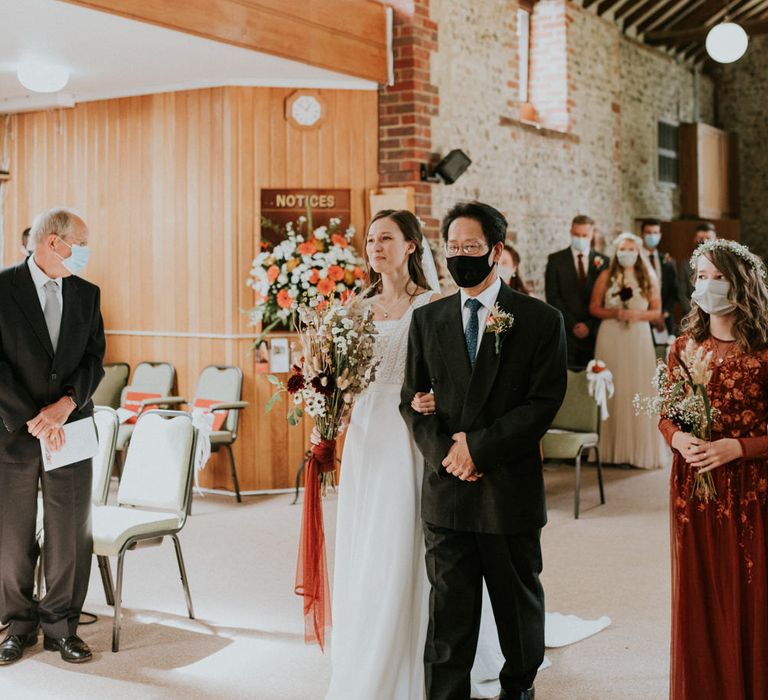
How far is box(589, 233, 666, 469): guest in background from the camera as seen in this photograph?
29.0 ft

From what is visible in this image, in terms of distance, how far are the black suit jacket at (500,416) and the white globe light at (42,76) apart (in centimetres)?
529

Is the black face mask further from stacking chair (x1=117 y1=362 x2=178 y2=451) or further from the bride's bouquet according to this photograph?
stacking chair (x1=117 y1=362 x2=178 y2=451)

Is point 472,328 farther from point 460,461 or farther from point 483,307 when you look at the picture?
point 460,461

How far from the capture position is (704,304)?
10.8 ft

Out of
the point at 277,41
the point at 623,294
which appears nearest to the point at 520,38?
the point at 623,294

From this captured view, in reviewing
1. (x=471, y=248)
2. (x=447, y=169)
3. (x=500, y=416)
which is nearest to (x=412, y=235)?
(x=471, y=248)

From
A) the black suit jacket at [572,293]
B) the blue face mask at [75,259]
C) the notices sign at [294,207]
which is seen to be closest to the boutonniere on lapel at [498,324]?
the blue face mask at [75,259]

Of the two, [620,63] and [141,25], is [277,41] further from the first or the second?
[620,63]

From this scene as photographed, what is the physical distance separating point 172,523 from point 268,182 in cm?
404

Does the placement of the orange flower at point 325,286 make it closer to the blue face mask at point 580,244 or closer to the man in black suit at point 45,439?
the blue face mask at point 580,244

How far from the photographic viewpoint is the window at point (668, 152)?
512 inches

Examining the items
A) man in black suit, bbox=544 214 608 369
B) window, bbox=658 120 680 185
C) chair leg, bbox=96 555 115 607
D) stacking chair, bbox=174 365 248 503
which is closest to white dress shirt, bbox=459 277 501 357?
chair leg, bbox=96 555 115 607

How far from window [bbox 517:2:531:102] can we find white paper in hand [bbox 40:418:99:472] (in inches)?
294

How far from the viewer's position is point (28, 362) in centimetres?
434
